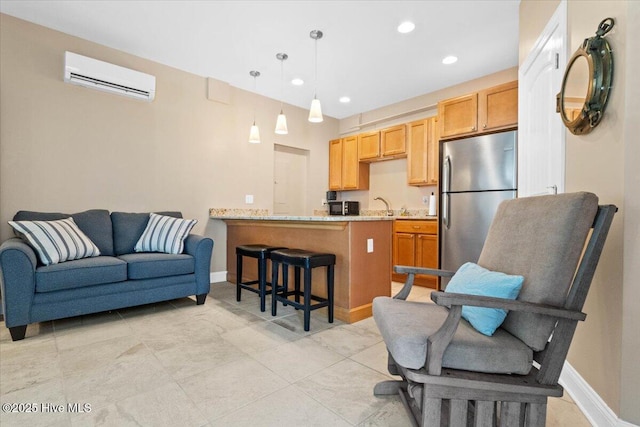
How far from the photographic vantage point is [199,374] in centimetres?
177

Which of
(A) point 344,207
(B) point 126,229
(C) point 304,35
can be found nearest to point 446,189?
(A) point 344,207

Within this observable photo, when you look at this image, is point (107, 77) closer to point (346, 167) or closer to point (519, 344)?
point (346, 167)

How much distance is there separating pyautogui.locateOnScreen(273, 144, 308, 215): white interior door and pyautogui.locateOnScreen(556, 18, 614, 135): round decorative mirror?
4.00 metres

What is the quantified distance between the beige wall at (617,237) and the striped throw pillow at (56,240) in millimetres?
3585

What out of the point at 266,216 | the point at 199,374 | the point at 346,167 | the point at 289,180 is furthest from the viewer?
the point at 346,167

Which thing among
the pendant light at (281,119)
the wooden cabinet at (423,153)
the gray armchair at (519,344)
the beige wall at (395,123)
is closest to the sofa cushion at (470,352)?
the gray armchair at (519,344)

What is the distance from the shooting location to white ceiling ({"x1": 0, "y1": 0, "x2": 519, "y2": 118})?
8.80 ft

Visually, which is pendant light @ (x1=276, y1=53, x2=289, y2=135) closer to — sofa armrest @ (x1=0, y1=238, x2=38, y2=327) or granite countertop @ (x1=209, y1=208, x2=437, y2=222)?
granite countertop @ (x1=209, y1=208, x2=437, y2=222)

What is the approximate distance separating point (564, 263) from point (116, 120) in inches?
163

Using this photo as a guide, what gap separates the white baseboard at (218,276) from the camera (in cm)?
413

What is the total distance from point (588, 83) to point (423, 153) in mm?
2873

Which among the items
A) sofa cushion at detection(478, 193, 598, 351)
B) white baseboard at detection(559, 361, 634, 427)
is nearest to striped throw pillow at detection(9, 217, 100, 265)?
sofa cushion at detection(478, 193, 598, 351)

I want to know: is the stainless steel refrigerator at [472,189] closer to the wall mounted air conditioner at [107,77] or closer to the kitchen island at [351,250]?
the kitchen island at [351,250]

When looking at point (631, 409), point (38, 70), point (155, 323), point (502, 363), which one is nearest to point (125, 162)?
point (38, 70)
